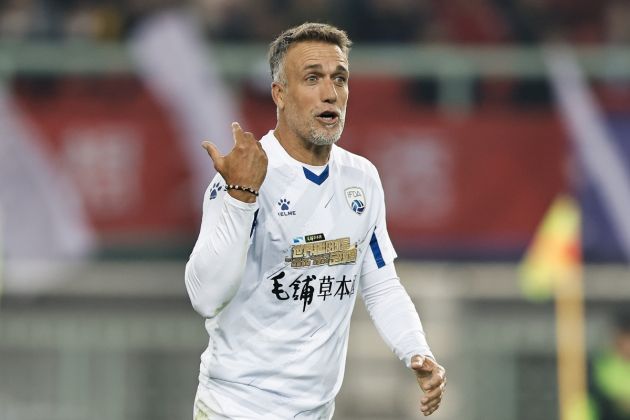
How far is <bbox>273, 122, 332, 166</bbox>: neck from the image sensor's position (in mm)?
6008

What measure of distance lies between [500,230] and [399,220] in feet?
2.52

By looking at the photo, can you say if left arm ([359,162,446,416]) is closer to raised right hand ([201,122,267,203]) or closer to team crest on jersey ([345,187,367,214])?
team crest on jersey ([345,187,367,214])

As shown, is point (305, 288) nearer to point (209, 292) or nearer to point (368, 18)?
point (209, 292)

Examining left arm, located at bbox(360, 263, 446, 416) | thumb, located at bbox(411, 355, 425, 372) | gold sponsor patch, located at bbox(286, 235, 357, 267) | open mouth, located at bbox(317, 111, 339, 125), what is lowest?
A: thumb, located at bbox(411, 355, 425, 372)

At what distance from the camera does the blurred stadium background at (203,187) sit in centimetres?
1148

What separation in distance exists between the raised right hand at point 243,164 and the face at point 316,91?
1.20 ft

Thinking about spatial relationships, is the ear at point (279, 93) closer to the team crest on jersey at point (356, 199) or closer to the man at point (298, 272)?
the man at point (298, 272)

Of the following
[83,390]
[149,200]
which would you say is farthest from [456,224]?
[83,390]

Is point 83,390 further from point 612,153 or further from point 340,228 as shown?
point 340,228

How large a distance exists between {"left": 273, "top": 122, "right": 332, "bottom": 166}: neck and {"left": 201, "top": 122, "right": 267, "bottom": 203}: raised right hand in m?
0.42

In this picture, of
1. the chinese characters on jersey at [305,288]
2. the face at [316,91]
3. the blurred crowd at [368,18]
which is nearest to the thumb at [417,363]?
the chinese characters on jersey at [305,288]

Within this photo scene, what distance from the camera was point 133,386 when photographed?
11711 millimetres

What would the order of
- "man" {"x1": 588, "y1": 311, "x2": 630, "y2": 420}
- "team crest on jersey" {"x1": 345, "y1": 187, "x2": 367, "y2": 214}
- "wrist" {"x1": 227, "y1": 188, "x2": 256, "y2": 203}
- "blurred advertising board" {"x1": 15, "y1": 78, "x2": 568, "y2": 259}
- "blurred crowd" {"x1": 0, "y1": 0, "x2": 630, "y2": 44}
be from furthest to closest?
"blurred crowd" {"x1": 0, "y1": 0, "x2": 630, "y2": 44} < "blurred advertising board" {"x1": 15, "y1": 78, "x2": 568, "y2": 259} < "man" {"x1": 588, "y1": 311, "x2": 630, "y2": 420} < "team crest on jersey" {"x1": 345, "y1": 187, "x2": 367, "y2": 214} < "wrist" {"x1": 227, "y1": 188, "x2": 256, "y2": 203}

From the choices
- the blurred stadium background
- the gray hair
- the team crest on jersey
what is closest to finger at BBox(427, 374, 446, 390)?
the team crest on jersey
